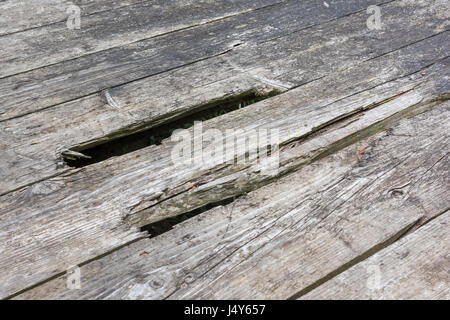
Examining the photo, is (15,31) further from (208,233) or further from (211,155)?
(208,233)

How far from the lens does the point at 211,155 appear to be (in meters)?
1.76

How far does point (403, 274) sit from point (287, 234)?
36 centimetres

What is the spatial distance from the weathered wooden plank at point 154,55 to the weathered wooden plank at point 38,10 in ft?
1.59

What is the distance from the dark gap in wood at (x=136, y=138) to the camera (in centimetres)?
183

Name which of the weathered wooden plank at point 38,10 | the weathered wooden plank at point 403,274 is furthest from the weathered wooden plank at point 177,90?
the weathered wooden plank at point 403,274

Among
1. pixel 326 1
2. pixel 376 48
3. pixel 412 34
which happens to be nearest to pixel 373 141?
pixel 376 48

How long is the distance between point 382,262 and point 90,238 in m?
0.90

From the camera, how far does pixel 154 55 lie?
2.32 m

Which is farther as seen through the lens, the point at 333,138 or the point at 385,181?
the point at 333,138

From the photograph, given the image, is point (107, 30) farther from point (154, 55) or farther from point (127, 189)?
point (127, 189)

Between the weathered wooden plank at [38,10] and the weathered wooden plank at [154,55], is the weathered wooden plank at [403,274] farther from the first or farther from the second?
the weathered wooden plank at [38,10]

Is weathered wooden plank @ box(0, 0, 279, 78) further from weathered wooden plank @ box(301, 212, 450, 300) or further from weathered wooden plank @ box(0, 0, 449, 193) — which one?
weathered wooden plank @ box(301, 212, 450, 300)
